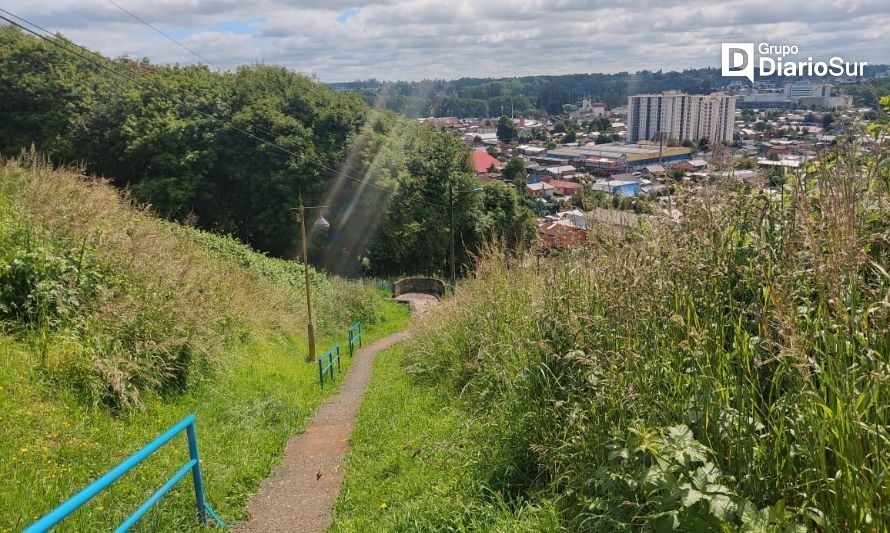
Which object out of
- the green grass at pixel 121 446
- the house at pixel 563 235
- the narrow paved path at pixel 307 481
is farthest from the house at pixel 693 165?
the green grass at pixel 121 446

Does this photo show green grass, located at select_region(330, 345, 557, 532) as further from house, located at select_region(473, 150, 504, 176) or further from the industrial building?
house, located at select_region(473, 150, 504, 176)

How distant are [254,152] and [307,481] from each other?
2774 centimetres

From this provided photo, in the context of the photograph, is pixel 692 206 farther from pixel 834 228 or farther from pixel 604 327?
pixel 834 228

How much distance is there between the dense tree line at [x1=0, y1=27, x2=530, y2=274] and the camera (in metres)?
30.8

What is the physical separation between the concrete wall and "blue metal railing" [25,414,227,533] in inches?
942

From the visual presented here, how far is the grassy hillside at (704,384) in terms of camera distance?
2035mm

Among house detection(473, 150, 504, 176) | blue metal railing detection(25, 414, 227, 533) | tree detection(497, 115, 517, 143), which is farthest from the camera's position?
tree detection(497, 115, 517, 143)

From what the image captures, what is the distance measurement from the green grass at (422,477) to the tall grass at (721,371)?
21cm

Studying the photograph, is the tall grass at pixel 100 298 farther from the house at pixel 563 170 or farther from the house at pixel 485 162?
the house at pixel 485 162

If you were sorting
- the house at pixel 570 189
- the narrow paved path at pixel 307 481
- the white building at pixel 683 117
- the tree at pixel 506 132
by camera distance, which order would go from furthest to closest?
1. the tree at pixel 506 132
2. the white building at pixel 683 117
3. the narrow paved path at pixel 307 481
4. the house at pixel 570 189

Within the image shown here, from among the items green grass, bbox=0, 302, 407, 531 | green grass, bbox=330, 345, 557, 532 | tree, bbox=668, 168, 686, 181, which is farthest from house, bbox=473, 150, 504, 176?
tree, bbox=668, 168, 686, 181

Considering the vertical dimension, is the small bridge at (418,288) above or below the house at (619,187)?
below

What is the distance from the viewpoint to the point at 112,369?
6.25 meters

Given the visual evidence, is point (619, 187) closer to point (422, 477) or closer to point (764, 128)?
point (422, 477)
